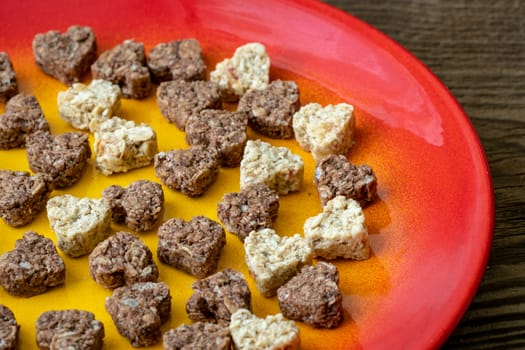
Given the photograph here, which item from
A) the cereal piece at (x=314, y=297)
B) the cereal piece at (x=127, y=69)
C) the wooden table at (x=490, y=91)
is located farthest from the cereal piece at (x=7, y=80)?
the wooden table at (x=490, y=91)

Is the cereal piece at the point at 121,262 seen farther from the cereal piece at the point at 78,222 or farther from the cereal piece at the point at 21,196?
the cereal piece at the point at 21,196

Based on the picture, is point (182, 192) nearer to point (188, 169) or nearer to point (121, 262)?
point (188, 169)

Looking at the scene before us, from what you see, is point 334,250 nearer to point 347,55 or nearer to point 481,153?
point 481,153

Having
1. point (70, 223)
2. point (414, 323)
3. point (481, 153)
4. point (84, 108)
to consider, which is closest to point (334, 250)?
point (414, 323)

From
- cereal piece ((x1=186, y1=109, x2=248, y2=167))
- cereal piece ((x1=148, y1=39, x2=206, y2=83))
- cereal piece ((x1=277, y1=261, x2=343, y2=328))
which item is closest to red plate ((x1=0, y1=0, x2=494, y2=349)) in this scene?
cereal piece ((x1=277, y1=261, x2=343, y2=328))

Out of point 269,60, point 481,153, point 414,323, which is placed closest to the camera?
point 414,323
